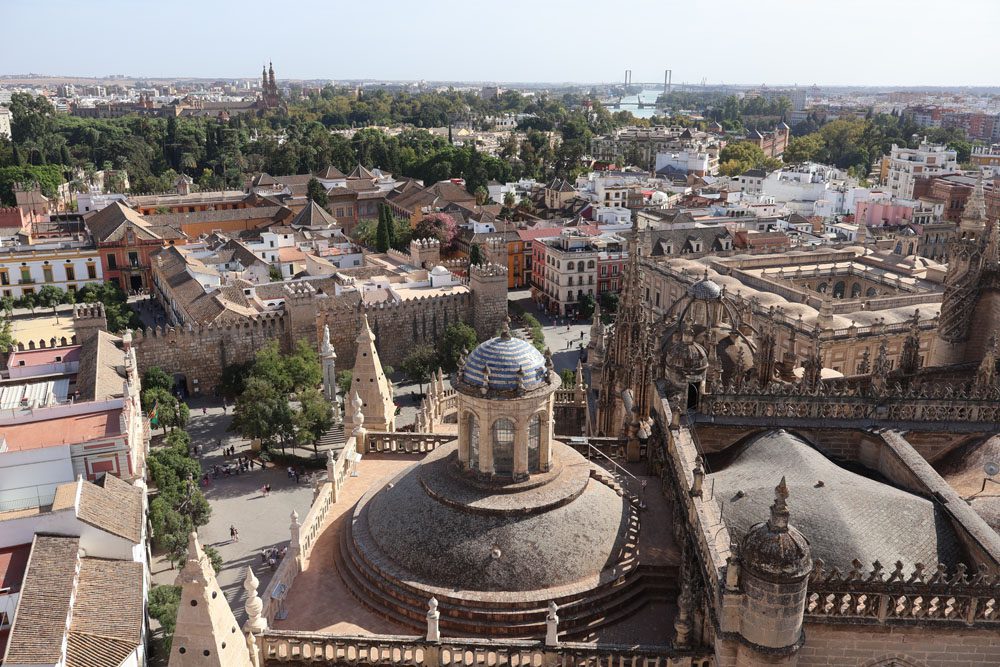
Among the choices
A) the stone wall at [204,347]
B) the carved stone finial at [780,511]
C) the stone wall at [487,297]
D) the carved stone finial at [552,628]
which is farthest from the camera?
the stone wall at [487,297]

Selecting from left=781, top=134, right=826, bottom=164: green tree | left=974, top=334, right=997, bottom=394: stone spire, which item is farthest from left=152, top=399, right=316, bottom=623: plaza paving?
left=781, top=134, right=826, bottom=164: green tree

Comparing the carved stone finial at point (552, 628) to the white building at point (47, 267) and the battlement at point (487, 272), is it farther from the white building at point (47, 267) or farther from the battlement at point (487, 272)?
the white building at point (47, 267)

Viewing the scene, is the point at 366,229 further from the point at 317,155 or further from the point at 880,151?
the point at 880,151

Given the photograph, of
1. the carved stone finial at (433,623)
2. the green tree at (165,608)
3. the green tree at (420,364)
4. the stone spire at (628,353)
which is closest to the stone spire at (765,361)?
the stone spire at (628,353)

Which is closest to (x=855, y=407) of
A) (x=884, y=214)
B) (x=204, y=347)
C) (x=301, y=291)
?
(x=301, y=291)

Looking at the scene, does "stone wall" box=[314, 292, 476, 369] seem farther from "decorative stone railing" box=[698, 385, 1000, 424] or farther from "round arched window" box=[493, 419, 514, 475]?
"round arched window" box=[493, 419, 514, 475]
